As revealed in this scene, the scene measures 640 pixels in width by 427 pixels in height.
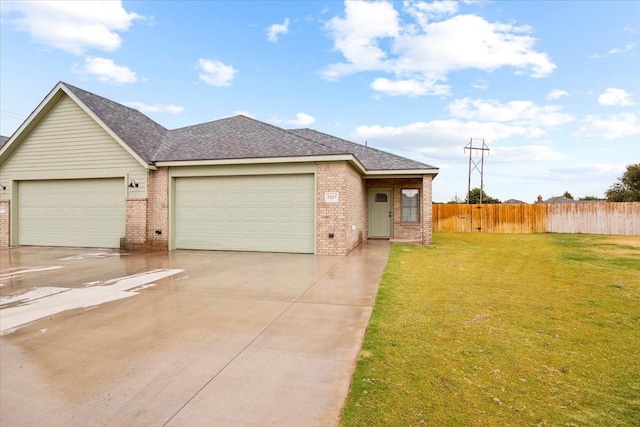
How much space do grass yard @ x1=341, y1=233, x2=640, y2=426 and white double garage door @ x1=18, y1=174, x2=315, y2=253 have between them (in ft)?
16.4

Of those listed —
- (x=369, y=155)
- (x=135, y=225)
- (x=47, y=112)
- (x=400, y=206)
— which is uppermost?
(x=47, y=112)

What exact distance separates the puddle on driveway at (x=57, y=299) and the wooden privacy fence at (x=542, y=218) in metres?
19.2

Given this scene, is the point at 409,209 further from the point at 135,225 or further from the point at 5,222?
the point at 5,222

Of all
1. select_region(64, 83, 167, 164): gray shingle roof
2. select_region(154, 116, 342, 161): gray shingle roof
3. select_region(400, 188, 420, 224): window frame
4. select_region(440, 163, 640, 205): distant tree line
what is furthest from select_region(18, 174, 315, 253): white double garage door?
select_region(440, 163, 640, 205): distant tree line

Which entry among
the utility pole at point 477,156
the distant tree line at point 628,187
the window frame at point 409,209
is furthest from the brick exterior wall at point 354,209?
the distant tree line at point 628,187

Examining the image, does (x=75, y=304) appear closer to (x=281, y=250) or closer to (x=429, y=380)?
(x=429, y=380)

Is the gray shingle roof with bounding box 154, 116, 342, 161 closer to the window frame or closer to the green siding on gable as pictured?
the green siding on gable

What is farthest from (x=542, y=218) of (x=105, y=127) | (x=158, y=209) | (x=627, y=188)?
(x=627, y=188)

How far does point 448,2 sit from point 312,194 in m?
7.58

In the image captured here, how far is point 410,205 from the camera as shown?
16.5 m

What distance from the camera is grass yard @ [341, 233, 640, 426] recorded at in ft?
8.11

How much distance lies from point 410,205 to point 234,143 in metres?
8.58

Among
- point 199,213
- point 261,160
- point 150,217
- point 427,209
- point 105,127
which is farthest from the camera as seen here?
point 427,209

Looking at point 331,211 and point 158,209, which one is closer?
point 331,211
